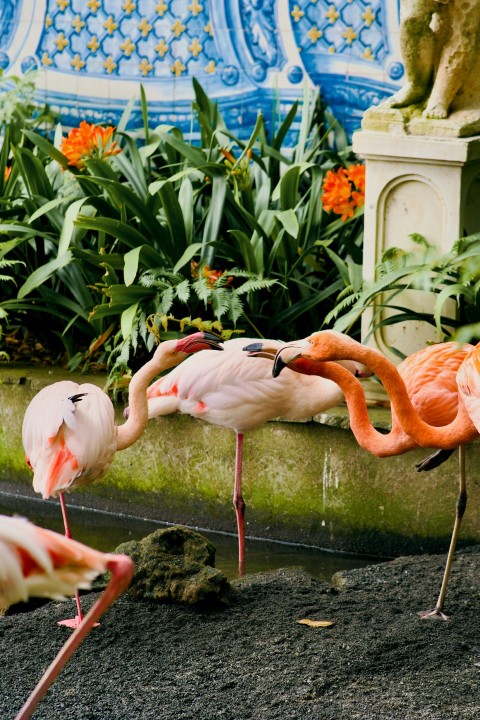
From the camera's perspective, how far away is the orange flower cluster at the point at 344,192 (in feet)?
21.6

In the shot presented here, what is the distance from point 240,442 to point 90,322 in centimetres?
148

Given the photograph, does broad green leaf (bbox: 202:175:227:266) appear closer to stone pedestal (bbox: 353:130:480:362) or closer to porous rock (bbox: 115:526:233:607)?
stone pedestal (bbox: 353:130:480:362)

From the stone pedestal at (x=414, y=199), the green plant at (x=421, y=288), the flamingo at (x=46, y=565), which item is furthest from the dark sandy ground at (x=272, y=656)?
the stone pedestal at (x=414, y=199)

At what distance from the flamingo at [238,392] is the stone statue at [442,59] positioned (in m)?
1.48

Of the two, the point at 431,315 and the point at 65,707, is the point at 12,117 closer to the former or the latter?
the point at 431,315

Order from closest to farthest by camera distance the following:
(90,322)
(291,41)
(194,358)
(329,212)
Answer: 1. (194,358)
2. (90,322)
3. (329,212)
4. (291,41)

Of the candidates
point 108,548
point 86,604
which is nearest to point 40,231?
point 108,548

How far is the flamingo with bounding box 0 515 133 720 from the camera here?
8.74 ft

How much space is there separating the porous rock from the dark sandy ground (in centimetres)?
5

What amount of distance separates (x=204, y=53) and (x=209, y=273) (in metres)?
2.35

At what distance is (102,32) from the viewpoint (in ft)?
27.3

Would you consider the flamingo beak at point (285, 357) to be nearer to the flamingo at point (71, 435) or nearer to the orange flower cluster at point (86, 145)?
the flamingo at point (71, 435)

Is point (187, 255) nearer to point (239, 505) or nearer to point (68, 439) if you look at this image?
point (239, 505)

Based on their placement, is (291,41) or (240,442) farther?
(291,41)
